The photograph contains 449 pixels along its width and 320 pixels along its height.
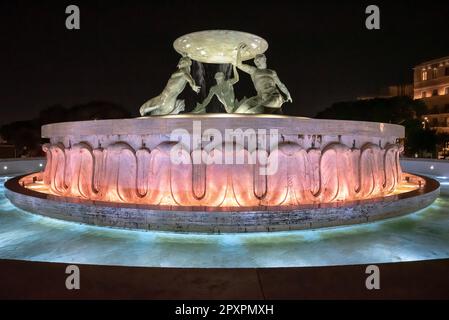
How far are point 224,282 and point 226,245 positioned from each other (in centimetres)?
255

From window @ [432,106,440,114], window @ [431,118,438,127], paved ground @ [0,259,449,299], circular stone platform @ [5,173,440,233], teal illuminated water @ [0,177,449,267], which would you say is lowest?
teal illuminated water @ [0,177,449,267]

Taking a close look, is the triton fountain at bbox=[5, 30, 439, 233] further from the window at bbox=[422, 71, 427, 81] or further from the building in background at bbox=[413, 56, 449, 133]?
the window at bbox=[422, 71, 427, 81]

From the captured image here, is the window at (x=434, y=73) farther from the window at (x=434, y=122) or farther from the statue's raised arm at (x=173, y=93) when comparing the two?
the statue's raised arm at (x=173, y=93)

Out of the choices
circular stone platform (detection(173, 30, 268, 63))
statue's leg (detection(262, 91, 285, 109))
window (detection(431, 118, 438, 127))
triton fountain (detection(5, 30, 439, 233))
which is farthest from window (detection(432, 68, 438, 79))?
statue's leg (detection(262, 91, 285, 109))

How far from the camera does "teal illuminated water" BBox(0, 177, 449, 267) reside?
4.63 meters

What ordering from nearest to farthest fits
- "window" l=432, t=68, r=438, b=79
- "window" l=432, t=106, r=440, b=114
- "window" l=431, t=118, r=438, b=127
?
"window" l=431, t=118, r=438, b=127 → "window" l=432, t=106, r=440, b=114 → "window" l=432, t=68, r=438, b=79

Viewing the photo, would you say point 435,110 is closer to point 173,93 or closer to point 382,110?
point 382,110

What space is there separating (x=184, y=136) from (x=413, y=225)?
15.2ft

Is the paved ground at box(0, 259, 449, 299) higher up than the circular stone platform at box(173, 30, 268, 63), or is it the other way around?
the circular stone platform at box(173, 30, 268, 63)

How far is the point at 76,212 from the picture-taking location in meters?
6.52

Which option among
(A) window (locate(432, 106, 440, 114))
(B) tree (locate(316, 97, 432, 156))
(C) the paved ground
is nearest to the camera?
(C) the paved ground

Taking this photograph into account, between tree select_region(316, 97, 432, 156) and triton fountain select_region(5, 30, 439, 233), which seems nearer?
triton fountain select_region(5, 30, 439, 233)

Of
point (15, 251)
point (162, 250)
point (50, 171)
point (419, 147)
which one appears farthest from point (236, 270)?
point (419, 147)

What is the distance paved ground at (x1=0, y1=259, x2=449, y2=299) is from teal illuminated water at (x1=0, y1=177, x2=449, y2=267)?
5.25 feet
